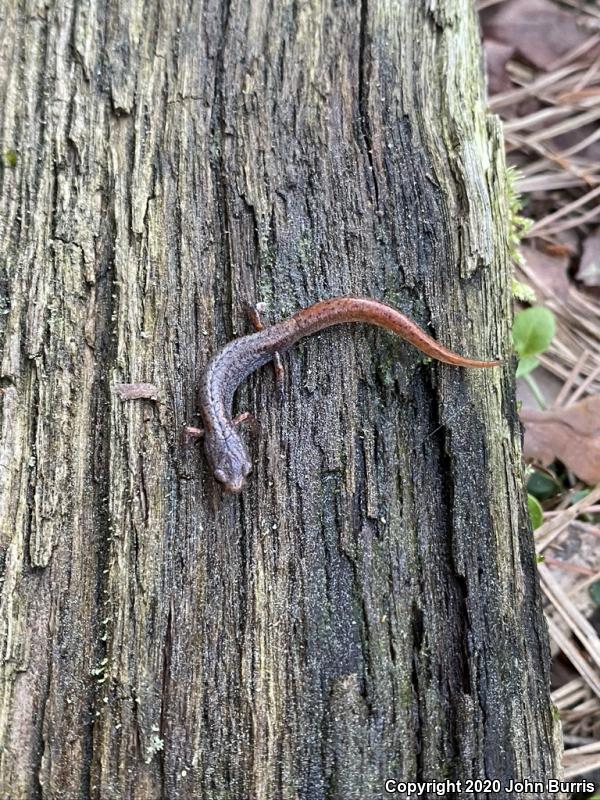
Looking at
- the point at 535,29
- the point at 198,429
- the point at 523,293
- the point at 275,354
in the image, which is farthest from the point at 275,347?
the point at 535,29

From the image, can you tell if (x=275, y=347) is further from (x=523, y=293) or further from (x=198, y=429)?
(x=523, y=293)

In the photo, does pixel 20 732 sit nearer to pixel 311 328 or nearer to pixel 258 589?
pixel 258 589

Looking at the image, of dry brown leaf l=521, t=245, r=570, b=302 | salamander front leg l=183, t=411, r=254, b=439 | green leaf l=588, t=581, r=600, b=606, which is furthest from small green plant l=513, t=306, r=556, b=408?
salamander front leg l=183, t=411, r=254, b=439

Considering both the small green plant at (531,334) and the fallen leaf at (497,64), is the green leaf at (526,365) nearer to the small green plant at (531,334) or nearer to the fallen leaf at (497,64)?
the small green plant at (531,334)

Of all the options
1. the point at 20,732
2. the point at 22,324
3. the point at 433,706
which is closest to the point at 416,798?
the point at 433,706

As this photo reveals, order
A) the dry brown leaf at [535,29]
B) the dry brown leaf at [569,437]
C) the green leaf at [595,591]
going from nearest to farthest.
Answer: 1. the green leaf at [595,591]
2. the dry brown leaf at [569,437]
3. the dry brown leaf at [535,29]

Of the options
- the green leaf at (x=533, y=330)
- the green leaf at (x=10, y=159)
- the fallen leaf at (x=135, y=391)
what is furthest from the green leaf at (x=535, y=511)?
the green leaf at (x=10, y=159)
